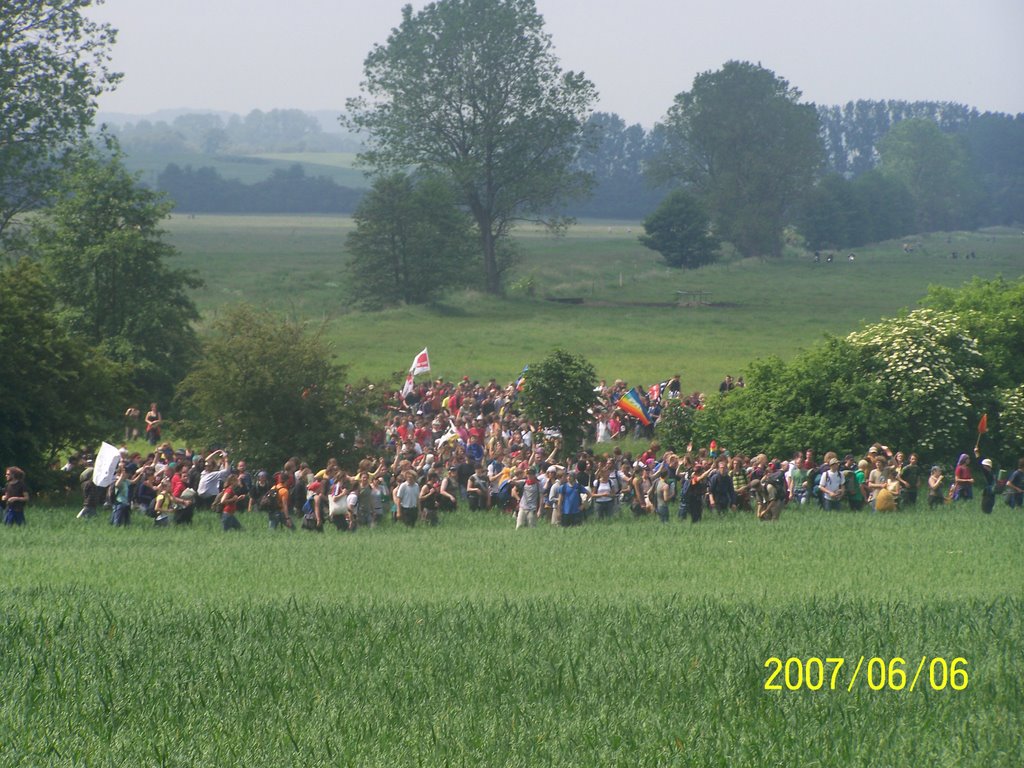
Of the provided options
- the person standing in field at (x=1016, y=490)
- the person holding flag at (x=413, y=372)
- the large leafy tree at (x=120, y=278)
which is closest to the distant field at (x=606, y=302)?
the person holding flag at (x=413, y=372)

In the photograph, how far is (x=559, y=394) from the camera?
32.0m

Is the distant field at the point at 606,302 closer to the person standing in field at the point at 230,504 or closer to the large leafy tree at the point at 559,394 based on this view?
the large leafy tree at the point at 559,394

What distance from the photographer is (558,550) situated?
21.9m

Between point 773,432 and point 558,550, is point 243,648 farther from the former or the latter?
point 773,432

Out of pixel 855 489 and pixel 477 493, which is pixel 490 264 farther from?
pixel 855 489

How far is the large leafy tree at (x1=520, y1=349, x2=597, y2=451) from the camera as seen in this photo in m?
32.0

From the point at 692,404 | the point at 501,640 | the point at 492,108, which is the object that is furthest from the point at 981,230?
the point at 501,640

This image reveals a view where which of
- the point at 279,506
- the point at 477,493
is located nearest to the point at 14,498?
the point at 279,506

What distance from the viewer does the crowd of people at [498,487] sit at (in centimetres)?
2536

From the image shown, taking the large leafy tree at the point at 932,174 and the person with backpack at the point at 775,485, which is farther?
the large leafy tree at the point at 932,174

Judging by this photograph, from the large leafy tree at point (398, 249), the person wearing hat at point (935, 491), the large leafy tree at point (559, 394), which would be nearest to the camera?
the person wearing hat at point (935, 491)

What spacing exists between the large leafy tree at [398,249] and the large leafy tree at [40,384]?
143ft

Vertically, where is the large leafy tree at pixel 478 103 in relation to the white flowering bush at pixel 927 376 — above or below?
above
